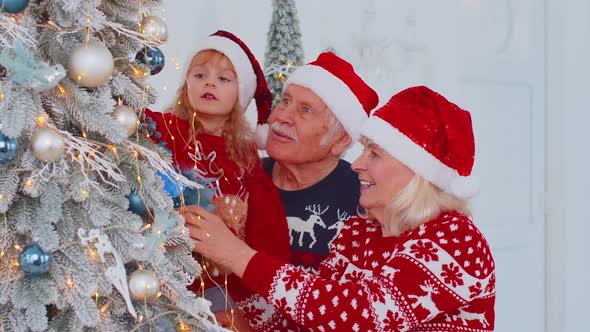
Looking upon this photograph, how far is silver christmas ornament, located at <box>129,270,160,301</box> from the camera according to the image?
4.12ft

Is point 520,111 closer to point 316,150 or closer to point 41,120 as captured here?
point 316,150

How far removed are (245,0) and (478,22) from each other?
1.17 m

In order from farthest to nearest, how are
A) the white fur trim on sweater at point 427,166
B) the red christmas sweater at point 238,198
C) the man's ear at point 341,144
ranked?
1. the man's ear at point 341,144
2. the red christmas sweater at point 238,198
3. the white fur trim on sweater at point 427,166

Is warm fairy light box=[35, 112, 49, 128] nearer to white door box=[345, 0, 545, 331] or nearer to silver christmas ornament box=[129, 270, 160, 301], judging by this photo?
silver christmas ornament box=[129, 270, 160, 301]

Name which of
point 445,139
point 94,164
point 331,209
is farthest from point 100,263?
point 331,209

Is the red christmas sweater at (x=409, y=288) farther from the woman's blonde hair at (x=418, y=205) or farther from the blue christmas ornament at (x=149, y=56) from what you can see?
the blue christmas ornament at (x=149, y=56)

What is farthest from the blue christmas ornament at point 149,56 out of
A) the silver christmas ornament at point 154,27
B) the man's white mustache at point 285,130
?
the man's white mustache at point 285,130

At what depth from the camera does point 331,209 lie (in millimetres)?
2160

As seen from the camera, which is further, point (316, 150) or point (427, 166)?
point (316, 150)

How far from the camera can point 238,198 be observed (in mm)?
1937

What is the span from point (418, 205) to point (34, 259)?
83cm

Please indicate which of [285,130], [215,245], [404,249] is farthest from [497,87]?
[215,245]

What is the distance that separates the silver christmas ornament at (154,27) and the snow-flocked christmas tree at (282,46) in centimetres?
103

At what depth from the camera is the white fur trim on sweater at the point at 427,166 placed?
1.68 metres
